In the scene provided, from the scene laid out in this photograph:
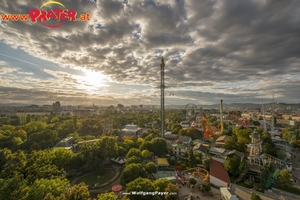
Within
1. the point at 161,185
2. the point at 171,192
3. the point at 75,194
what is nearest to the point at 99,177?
the point at 161,185

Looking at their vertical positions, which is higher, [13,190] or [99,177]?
[13,190]

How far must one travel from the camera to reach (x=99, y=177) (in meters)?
24.4

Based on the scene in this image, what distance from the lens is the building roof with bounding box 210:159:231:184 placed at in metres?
22.1

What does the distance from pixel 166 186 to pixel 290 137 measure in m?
43.0

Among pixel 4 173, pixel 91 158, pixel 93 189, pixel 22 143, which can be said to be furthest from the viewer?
pixel 22 143

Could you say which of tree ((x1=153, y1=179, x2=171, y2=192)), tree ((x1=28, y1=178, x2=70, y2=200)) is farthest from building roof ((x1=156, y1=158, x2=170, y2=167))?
tree ((x1=28, y1=178, x2=70, y2=200))

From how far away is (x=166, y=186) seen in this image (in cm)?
1709

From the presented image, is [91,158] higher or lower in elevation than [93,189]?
higher

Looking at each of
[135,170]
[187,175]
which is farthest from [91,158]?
[187,175]

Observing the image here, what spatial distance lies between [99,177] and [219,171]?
2004cm

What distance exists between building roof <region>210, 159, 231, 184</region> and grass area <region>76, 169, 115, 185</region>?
17039mm

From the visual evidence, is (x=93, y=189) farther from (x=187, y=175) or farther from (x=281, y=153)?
(x=281, y=153)

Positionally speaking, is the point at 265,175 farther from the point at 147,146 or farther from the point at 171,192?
the point at 147,146

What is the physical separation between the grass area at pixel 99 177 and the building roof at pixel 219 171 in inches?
671
